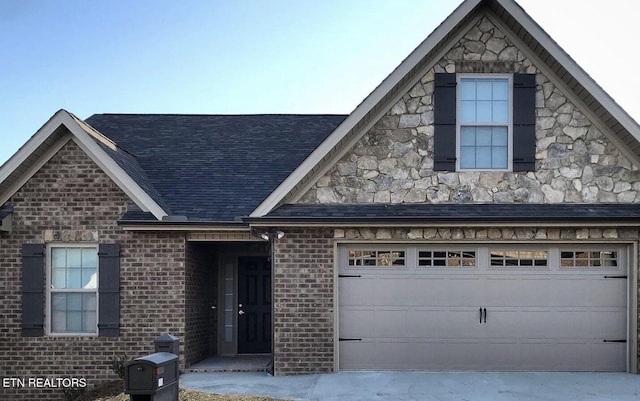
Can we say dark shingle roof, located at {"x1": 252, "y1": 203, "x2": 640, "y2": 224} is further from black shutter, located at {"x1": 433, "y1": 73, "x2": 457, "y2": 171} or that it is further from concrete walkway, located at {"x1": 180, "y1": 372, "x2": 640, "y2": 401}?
concrete walkway, located at {"x1": 180, "y1": 372, "x2": 640, "y2": 401}

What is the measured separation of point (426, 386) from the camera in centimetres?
1001

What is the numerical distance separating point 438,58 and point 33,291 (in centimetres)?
800

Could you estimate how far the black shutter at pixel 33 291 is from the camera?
11.5m

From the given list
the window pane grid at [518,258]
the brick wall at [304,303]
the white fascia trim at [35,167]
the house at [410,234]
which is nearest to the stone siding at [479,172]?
the house at [410,234]

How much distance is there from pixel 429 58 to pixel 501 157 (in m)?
2.06

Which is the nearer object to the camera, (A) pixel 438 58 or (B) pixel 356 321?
(A) pixel 438 58

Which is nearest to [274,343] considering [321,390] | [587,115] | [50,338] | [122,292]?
[321,390]

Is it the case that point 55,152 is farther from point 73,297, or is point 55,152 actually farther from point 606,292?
point 606,292

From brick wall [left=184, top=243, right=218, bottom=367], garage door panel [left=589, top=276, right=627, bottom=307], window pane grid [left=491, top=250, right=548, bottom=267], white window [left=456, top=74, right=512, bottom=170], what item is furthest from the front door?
garage door panel [left=589, top=276, right=627, bottom=307]

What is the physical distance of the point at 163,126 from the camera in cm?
1594

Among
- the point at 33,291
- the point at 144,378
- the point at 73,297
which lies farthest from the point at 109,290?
the point at 144,378

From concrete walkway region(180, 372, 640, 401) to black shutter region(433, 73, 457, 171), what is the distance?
3471 millimetres

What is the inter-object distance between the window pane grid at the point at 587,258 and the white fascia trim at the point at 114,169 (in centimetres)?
685

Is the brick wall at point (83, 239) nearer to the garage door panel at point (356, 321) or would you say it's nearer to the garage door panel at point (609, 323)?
the garage door panel at point (356, 321)
